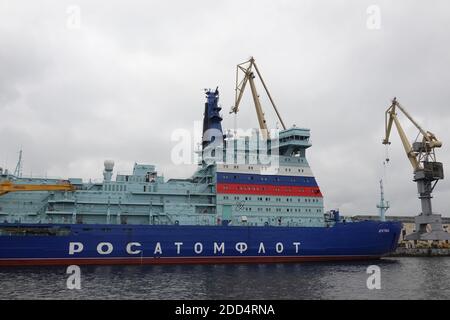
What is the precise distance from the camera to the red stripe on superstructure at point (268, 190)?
115 ft

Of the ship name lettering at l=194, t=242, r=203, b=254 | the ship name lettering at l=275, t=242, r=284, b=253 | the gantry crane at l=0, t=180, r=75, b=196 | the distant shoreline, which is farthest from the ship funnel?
the distant shoreline

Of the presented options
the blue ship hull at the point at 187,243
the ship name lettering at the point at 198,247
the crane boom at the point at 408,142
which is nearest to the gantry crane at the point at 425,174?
the crane boom at the point at 408,142

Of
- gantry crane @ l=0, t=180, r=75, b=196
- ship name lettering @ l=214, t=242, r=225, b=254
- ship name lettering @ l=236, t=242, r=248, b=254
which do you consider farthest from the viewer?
ship name lettering @ l=236, t=242, r=248, b=254

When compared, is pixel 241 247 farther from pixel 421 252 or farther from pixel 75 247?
pixel 421 252

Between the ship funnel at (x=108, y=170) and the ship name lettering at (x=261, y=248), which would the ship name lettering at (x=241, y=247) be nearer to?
the ship name lettering at (x=261, y=248)

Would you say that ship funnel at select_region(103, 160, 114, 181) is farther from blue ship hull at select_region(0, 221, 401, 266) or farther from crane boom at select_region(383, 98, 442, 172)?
crane boom at select_region(383, 98, 442, 172)

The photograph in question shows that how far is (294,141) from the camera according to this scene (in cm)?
3797

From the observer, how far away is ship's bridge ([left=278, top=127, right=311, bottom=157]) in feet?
125

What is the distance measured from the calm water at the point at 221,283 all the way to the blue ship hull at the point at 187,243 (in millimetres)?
1454

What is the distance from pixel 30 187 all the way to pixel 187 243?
12.9m

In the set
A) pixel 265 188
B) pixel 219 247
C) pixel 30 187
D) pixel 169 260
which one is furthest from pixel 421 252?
pixel 30 187

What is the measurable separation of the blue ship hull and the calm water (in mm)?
1454

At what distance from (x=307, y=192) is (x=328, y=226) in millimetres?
3841
